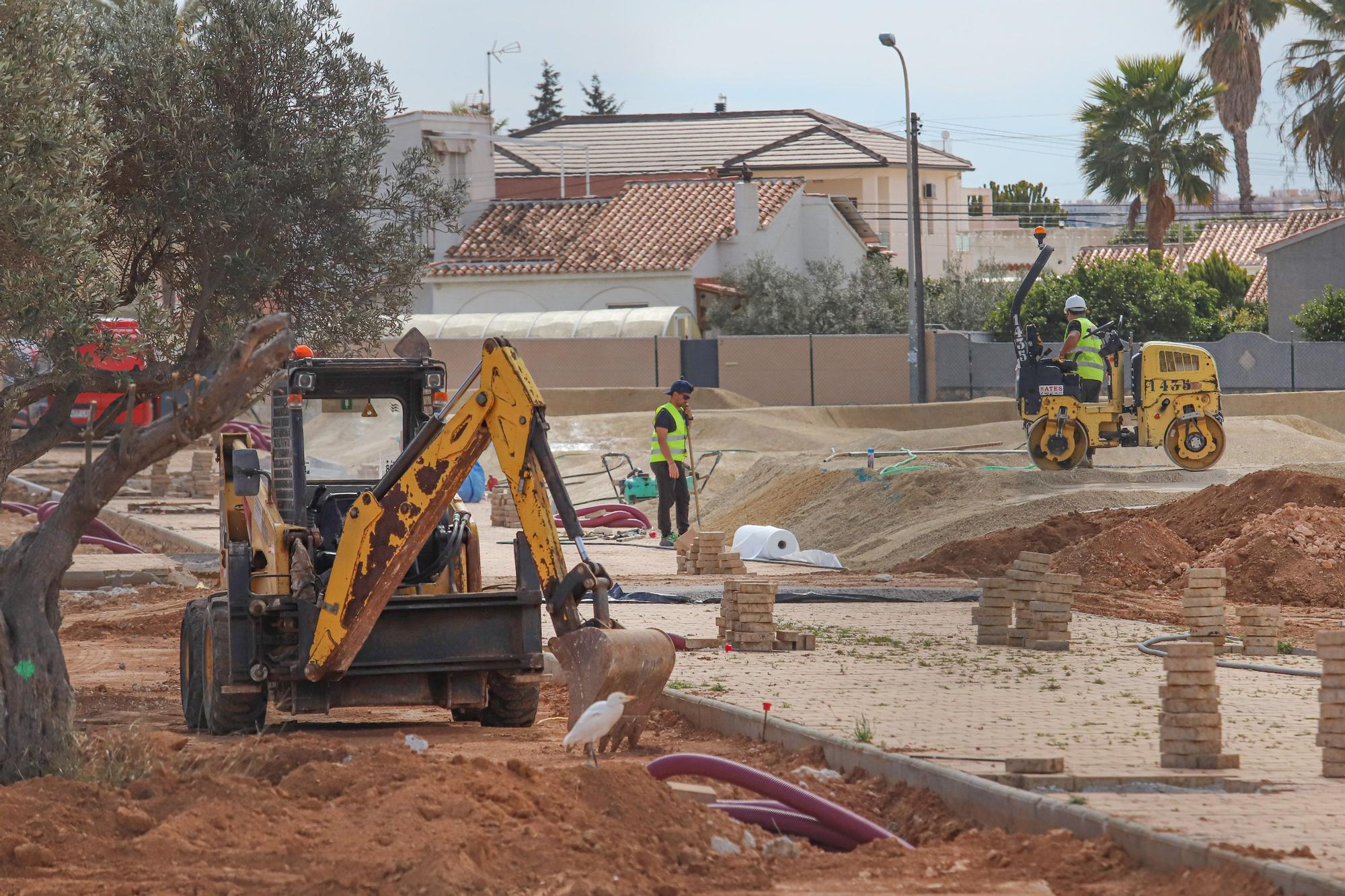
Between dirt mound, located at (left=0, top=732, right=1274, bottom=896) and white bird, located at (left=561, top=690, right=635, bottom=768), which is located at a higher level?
white bird, located at (left=561, top=690, right=635, bottom=768)

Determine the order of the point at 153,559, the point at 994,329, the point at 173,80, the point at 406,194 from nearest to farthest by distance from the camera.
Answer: the point at 173,80
the point at 406,194
the point at 153,559
the point at 994,329

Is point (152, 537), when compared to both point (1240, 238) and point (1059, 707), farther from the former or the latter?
point (1240, 238)

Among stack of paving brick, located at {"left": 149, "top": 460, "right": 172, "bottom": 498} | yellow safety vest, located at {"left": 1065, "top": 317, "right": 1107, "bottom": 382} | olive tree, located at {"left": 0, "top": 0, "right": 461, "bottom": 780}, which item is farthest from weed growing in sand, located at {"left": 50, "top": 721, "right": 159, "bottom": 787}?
stack of paving brick, located at {"left": 149, "top": 460, "right": 172, "bottom": 498}

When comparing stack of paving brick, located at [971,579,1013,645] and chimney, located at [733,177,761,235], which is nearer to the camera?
stack of paving brick, located at [971,579,1013,645]

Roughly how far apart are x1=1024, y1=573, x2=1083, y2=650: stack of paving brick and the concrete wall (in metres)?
32.1

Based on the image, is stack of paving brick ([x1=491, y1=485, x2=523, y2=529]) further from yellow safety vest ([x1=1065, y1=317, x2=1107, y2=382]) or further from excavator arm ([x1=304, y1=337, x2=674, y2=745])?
excavator arm ([x1=304, y1=337, x2=674, y2=745])

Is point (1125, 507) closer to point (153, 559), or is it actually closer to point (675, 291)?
point (153, 559)

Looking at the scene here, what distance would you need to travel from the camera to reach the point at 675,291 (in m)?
47.2

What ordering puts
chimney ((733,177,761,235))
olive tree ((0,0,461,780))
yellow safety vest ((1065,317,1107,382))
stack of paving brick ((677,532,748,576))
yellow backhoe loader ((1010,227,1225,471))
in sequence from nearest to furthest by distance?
1. olive tree ((0,0,461,780))
2. stack of paving brick ((677,532,748,576))
3. yellow safety vest ((1065,317,1107,382))
4. yellow backhoe loader ((1010,227,1225,471))
5. chimney ((733,177,761,235))

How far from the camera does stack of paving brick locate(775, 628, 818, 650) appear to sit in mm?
11930

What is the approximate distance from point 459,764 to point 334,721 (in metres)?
3.63

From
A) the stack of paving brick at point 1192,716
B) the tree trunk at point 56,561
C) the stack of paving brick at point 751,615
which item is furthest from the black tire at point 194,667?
the stack of paving brick at point 1192,716

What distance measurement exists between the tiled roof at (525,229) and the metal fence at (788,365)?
7.31 meters

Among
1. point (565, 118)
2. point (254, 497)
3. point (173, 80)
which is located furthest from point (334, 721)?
point (565, 118)
